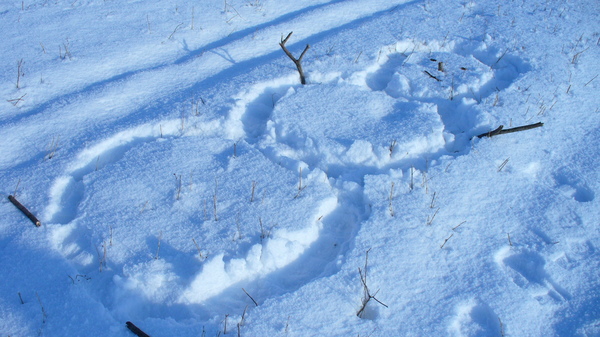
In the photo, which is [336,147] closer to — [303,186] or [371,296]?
[303,186]

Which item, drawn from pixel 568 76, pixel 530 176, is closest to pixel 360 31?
pixel 568 76

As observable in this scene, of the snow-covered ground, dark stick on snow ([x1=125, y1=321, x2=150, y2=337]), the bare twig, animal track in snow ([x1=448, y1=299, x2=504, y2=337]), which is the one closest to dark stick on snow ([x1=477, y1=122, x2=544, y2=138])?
the snow-covered ground

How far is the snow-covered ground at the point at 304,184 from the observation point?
2.15 m

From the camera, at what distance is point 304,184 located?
9.27 ft

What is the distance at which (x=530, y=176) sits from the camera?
2.96 meters

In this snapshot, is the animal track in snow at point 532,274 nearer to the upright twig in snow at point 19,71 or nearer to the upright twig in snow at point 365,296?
the upright twig in snow at point 365,296

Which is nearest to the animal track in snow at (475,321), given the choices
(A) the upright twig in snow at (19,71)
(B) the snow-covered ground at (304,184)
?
(B) the snow-covered ground at (304,184)

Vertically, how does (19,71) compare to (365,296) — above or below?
above

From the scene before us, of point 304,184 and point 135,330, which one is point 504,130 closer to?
point 304,184

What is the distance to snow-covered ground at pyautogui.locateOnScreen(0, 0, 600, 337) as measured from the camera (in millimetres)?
2146

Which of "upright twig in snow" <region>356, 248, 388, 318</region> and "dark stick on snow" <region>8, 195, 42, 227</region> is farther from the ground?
Result: "dark stick on snow" <region>8, 195, 42, 227</region>

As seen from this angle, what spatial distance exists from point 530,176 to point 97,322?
304 cm

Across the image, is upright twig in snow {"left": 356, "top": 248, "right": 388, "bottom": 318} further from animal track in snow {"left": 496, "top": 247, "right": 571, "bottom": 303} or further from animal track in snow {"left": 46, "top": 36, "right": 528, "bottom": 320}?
animal track in snow {"left": 496, "top": 247, "right": 571, "bottom": 303}

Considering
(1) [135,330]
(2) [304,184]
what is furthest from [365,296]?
(1) [135,330]
